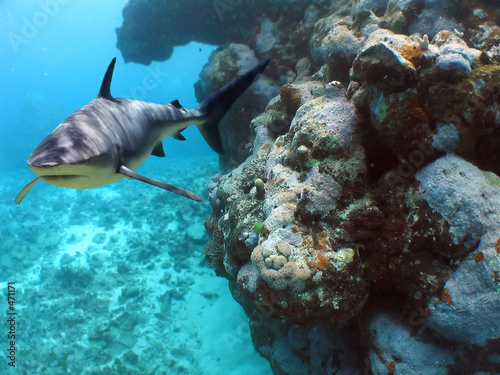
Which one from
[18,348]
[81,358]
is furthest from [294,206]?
[18,348]

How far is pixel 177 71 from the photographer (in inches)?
4360

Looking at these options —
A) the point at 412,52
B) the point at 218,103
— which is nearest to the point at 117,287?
the point at 218,103

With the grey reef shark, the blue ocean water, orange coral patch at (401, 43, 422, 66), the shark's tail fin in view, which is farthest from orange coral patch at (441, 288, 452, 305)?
the blue ocean water

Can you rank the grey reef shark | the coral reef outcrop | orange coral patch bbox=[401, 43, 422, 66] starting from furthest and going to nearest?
orange coral patch bbox=[401, 43, 422, 66] → the coral reef outcrop → the grey reef shark

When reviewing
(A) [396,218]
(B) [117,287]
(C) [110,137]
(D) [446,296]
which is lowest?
(B) [117,287]

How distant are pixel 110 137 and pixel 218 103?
6.63 ft

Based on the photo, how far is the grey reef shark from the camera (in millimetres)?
2018

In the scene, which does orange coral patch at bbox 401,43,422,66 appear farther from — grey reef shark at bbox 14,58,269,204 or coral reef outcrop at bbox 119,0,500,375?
grey reef shark at bbox 14,58,269,204

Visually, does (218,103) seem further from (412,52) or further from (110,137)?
(412,52)

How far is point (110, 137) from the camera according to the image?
2594 mm

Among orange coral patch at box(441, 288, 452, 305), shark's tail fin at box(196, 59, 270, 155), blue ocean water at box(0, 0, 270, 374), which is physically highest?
shark's tail fin at box(196, 59, 270, 155)

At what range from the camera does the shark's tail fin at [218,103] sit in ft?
12.7

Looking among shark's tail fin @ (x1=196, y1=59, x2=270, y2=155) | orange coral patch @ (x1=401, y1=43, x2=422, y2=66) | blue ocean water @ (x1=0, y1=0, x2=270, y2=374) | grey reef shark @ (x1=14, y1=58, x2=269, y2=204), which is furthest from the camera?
blue ocean water @ (x1=0, y1=0, x2=270, y2=374)

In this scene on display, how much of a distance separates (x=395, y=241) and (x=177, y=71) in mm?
121525
